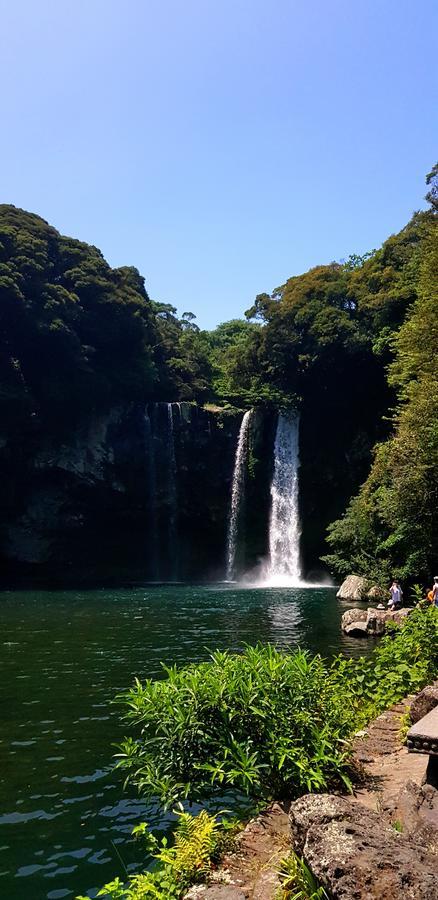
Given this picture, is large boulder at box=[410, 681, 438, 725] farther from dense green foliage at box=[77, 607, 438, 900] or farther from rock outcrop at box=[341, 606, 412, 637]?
rock outcrop at box=[341, 606, 412, 637]

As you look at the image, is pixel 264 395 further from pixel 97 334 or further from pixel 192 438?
pixel 97 334

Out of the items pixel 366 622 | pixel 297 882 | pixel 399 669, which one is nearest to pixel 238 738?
pixel 297 882

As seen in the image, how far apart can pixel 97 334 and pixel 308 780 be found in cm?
3455

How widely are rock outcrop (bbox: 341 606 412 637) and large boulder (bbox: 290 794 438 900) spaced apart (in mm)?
12457

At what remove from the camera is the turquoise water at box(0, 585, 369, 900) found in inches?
191

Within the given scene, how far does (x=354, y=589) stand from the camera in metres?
24.0

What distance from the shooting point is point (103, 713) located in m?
8.44

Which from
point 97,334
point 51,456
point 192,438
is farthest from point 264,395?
point 51,456

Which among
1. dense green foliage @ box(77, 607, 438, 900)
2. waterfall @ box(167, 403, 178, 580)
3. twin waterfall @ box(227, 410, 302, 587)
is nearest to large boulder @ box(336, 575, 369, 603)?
twin waterfall @ box(227, 410, 302, 587)

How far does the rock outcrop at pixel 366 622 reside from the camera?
15.2m

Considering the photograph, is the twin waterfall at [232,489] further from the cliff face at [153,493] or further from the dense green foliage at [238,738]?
the dense green foliage at [238,738]

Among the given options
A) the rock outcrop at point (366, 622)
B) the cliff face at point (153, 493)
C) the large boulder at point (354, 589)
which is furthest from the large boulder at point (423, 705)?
the cliff face at point (153, 493)

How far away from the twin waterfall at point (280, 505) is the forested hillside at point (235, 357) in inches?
32.3

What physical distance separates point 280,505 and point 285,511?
1.57 feet
